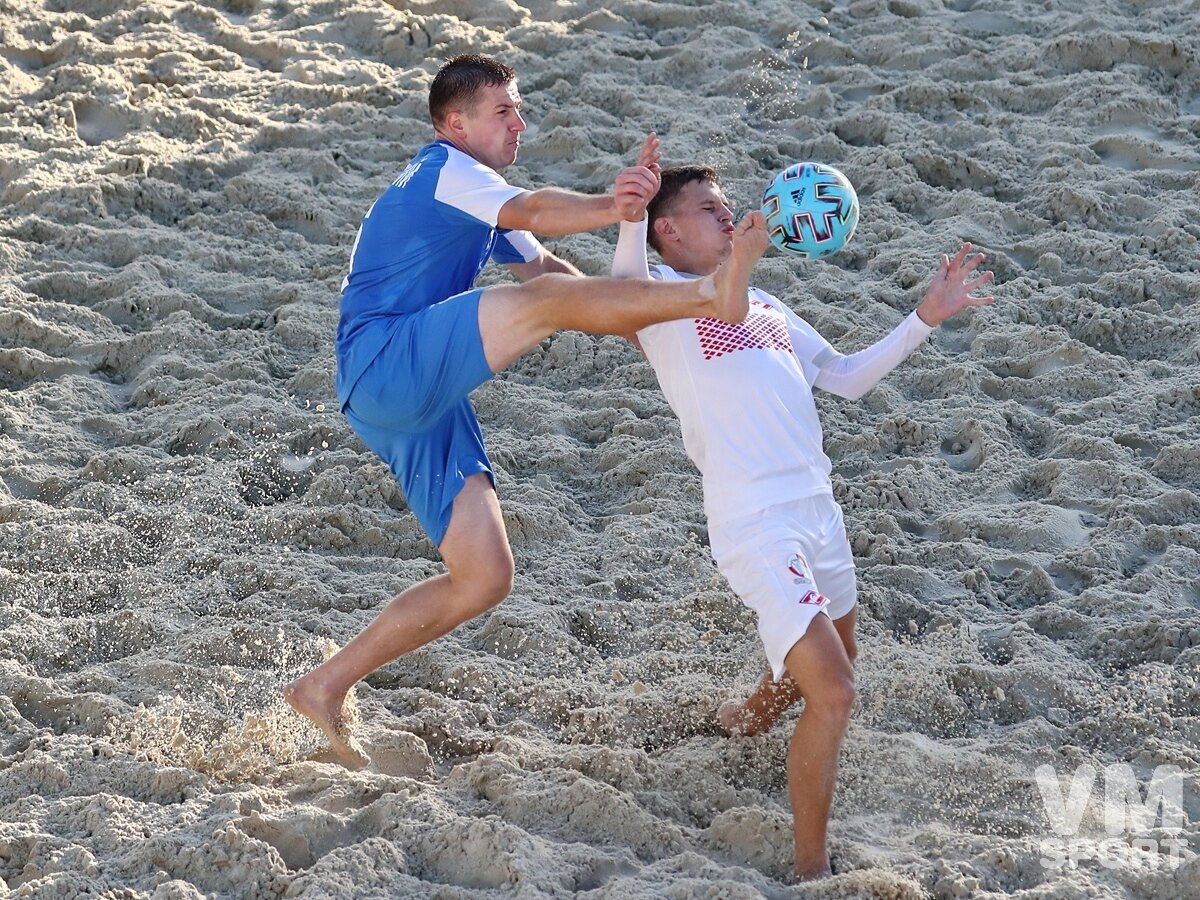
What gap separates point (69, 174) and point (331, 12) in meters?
1.73

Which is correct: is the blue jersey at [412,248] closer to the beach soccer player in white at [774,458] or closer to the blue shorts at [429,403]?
the blue shorts at [429,403]

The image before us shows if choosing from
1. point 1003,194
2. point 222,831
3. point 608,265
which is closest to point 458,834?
point 222,831

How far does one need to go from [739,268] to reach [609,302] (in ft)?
0.97

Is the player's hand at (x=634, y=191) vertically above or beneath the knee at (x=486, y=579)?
above

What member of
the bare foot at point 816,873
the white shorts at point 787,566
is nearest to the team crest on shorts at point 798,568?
the white shorts at point 787,566

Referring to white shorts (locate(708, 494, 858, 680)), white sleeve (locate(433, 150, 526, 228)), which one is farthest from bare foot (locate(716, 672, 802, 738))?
white sleeve (locate(433, 150, 526, 228))

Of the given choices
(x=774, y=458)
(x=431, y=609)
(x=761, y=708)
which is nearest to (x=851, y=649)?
(x=761, y=708)

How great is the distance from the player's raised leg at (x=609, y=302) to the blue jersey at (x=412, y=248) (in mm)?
251

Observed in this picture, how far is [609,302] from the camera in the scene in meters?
3.05

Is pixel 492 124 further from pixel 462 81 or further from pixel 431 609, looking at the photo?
pixel 431 609

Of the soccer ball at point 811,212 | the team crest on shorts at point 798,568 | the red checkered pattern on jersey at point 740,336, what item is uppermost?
the soccer ball at point 811,212

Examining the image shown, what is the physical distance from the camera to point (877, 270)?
547 centimetres

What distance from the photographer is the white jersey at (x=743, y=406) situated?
3.18 m

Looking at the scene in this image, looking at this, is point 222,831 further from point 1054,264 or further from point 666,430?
point 1054,264
